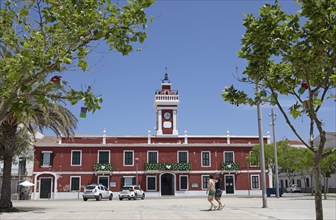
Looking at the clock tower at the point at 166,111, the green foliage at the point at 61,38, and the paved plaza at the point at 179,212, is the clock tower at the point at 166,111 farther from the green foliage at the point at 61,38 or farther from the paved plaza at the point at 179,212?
the green foliage at the point at 61,38

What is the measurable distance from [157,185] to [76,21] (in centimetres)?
4353

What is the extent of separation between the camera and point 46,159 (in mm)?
48312

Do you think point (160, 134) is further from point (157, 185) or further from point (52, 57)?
point (52, 57)

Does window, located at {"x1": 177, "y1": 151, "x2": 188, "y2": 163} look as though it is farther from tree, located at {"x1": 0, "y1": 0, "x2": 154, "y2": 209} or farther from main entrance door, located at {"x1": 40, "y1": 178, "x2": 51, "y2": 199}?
tree, located at {"x1": 0, "y1": 0, "x2": 154, "y2": 209}

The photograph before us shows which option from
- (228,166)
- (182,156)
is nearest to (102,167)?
(182,156)

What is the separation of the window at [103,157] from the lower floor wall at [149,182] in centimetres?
150

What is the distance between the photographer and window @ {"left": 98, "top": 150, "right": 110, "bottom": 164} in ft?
163

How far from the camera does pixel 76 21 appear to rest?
7406 millimetres

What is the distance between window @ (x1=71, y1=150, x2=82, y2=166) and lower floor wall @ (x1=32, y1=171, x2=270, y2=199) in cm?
131

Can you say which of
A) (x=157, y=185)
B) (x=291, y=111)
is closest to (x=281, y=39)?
(x=291, y=111)

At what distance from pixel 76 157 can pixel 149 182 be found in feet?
30.7

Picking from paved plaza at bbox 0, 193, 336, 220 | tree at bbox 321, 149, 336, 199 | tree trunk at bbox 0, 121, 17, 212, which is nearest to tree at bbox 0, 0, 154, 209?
paved plaza at bbox 0, 193, 336, 220

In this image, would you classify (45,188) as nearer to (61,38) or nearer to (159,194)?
(159,194)

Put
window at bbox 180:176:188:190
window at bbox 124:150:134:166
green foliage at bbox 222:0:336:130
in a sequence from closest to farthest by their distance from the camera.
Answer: green foliage at bbox 222:0:336:130 → window at bbox 180:176:188:190 → window at bbox 124:150:134:166
